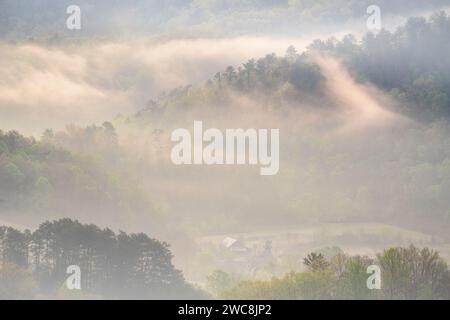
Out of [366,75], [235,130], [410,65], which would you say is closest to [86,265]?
[235,130]

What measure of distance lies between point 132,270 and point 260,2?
4171 centimetres

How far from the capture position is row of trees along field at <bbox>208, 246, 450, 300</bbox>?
5334 centimetres

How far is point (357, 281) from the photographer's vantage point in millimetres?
54125

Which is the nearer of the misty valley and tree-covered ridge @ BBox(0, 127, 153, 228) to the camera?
tree-covered ridge @ BBox(0, 127, 153, 228)

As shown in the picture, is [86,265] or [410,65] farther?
[410,65]

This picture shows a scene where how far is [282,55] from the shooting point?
7975 centimetres

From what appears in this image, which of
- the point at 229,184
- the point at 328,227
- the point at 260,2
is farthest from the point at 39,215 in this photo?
the point at 260,2

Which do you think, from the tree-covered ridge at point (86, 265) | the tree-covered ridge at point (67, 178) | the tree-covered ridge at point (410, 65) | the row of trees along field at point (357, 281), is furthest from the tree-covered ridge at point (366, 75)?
the tree-covered ridge at point (86, 265)

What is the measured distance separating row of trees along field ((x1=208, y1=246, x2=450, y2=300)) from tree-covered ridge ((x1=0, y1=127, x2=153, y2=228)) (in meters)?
13.0

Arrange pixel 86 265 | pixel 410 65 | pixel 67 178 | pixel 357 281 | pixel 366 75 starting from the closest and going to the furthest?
1. pixel 357 281
2. pixel 86 265
3. pixel 67 178
4. pixel 366 75
5. pixel 410 65

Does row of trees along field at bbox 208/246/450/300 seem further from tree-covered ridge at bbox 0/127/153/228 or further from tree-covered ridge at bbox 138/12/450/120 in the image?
tree-covered ridge at bbox 138/12/450/120

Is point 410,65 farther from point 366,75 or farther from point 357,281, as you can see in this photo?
point 357,281

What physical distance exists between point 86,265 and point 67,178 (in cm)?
1704

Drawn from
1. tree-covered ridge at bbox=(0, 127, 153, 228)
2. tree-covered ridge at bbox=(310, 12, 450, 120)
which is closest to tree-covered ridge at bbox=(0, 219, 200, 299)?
tree-covered ridge at bbox=(0, 127, 153, 228)
